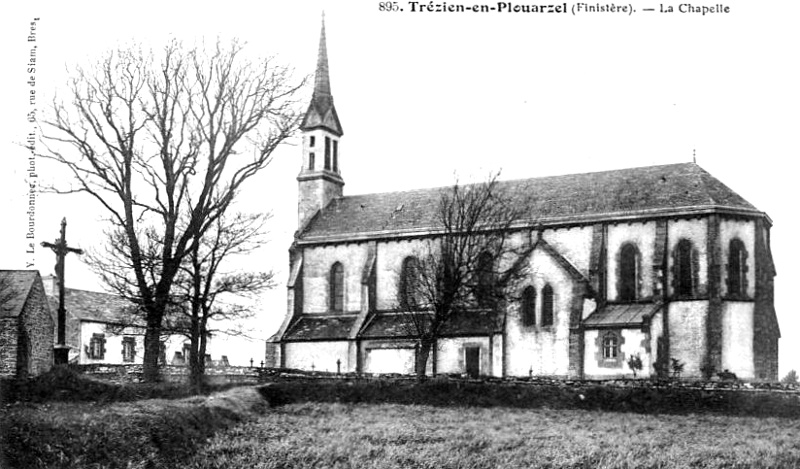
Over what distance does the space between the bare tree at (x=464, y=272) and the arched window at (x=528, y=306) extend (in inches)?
60.6

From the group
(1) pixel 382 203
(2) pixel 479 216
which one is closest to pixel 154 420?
(2) pixel 479 216

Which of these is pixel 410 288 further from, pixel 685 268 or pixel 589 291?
pixel 685 268

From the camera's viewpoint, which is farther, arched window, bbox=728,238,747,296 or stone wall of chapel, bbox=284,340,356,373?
stone wall of chapel, bbox=284,340,356,373

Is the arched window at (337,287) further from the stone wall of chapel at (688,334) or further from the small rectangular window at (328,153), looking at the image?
the stone wall of chapel at (688,334)

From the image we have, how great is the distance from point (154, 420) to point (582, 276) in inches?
1174

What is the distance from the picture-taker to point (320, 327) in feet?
173

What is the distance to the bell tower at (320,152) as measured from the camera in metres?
57.2

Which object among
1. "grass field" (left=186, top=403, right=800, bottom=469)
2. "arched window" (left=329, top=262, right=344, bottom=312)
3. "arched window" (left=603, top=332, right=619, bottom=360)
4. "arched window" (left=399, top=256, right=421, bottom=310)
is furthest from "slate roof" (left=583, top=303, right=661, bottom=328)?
"grass field" (left=186, top=403, right=800, bottom=469)

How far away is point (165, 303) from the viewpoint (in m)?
36.0

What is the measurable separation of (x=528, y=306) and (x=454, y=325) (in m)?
3.90

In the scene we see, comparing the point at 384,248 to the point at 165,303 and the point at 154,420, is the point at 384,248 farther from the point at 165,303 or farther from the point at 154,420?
the point at 154,420

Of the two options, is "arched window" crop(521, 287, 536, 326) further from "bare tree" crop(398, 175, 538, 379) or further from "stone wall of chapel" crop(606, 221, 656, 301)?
"stone wall of chapel" crop(606, 221, 656, 301)

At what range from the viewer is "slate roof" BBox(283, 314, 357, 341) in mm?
51500

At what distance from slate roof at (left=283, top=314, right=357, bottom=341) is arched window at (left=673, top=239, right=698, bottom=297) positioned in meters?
17.2
